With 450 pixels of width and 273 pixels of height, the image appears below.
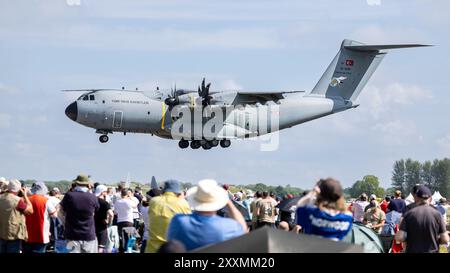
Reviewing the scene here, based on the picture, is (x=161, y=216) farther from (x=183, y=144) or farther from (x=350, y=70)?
(x=350, y=70)

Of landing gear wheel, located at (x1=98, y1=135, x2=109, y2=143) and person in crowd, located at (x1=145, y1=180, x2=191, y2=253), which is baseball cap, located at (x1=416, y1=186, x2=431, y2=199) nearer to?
person in crowd, located at (x1=145, y1=180, x2=191, y2=253)

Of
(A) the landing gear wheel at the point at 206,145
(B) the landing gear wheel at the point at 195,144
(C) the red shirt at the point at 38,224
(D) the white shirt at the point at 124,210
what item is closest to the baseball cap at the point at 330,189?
(C) the red shirt at the point at 38,224

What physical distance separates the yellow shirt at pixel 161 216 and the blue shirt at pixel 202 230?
292 cm

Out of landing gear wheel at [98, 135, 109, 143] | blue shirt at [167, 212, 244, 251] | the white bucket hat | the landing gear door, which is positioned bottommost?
blue shirt at [167, 212, 244, 251]

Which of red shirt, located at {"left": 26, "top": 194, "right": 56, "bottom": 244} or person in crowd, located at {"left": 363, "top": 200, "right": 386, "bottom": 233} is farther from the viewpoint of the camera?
person in crowd, located at {"left": 363, "top": 200, "right": 386, "bottom": 233}

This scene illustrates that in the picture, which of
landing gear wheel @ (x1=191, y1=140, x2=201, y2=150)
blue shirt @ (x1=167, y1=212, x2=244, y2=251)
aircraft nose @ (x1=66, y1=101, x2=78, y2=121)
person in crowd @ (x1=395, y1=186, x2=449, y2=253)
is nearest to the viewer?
blue shirt @ (x1=167, y1=212, x2=244, y2=251)

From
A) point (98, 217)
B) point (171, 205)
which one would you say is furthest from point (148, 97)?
point (171, 205)

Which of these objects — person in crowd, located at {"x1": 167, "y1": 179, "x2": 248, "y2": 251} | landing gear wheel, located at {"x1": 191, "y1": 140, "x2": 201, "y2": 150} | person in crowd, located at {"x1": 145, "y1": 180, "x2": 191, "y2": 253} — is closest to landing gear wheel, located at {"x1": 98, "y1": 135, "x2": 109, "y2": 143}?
landing gear wheel, located at {"x1": 191, "y1": 140, "x2": 201, "y2": 150}

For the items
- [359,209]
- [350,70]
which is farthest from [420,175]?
[359,209]

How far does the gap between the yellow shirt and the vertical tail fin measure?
54.3 m

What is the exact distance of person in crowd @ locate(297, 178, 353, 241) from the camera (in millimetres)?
9422
